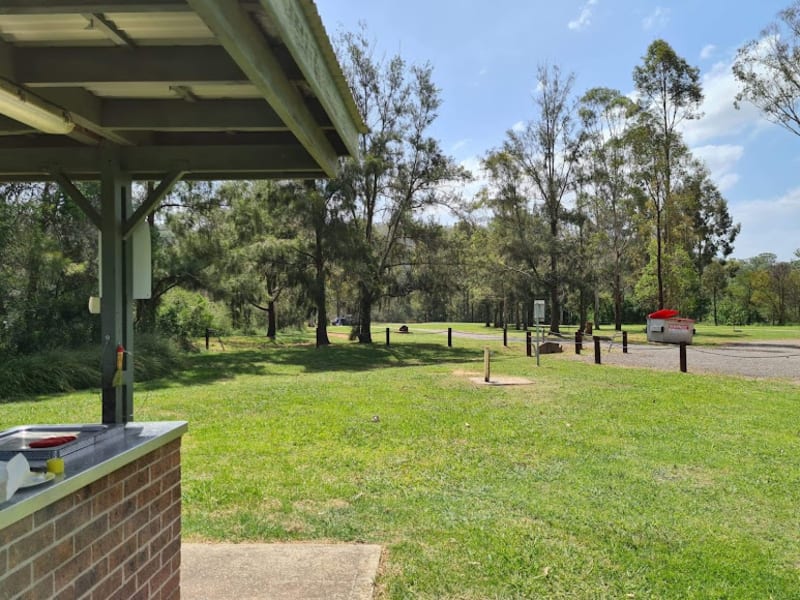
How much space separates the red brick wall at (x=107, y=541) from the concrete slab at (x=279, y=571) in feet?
1.80

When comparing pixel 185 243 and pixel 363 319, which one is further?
pixel 363 319

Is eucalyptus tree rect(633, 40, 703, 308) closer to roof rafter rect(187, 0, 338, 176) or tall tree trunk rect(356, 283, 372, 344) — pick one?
tall tree trunk rect(356, 283, 372, 344)

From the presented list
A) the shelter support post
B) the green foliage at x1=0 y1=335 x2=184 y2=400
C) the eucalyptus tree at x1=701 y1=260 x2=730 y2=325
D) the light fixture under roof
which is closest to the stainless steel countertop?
the shelter support post

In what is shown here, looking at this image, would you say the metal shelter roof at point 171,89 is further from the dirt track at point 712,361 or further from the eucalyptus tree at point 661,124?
the eucalyptus tree at point 661,124

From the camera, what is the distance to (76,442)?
2.23 m

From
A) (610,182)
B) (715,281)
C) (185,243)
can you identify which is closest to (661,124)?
(610,182)

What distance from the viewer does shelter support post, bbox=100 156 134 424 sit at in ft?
10.2

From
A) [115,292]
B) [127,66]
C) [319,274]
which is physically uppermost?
[319,274]

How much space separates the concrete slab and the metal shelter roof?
2.37 m

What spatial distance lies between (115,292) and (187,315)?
19.7 meters

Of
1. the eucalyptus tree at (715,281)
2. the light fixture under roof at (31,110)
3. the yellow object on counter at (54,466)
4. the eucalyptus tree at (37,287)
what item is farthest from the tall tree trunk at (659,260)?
the eucalyptus tree at (715,281)

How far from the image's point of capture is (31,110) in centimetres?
247

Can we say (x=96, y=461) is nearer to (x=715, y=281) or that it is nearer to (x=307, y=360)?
(x=307, y=360)

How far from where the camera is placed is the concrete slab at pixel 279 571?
3088mm
